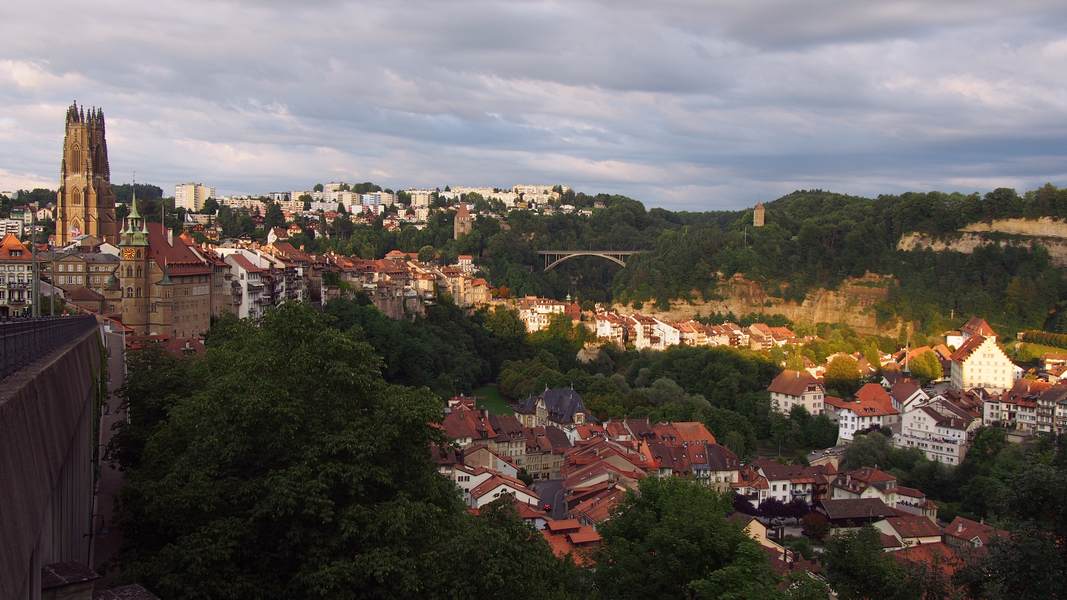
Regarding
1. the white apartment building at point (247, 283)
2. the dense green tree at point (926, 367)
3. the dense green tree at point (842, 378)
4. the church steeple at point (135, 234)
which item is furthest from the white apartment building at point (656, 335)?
the church steeple at point (135, 234)

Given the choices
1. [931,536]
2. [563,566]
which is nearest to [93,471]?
[563,566]

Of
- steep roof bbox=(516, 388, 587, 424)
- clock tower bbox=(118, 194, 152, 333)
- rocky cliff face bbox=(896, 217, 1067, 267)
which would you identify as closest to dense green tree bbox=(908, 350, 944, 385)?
rocky cliff face bbox=(896, 217, 1067, 267)

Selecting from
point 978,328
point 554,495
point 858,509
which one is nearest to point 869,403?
point 858,509

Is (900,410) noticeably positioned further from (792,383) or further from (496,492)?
(496,492)

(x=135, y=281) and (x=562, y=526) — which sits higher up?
(x=135, y=281)

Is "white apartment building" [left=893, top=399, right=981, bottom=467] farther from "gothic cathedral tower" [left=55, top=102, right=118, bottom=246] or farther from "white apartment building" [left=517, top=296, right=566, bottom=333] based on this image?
"gothic cathedral tower" [left=55, top=102, right=118, bottom=246]

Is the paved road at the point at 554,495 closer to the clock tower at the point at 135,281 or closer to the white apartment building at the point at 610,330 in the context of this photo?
the clock tower at the point at 135,281
